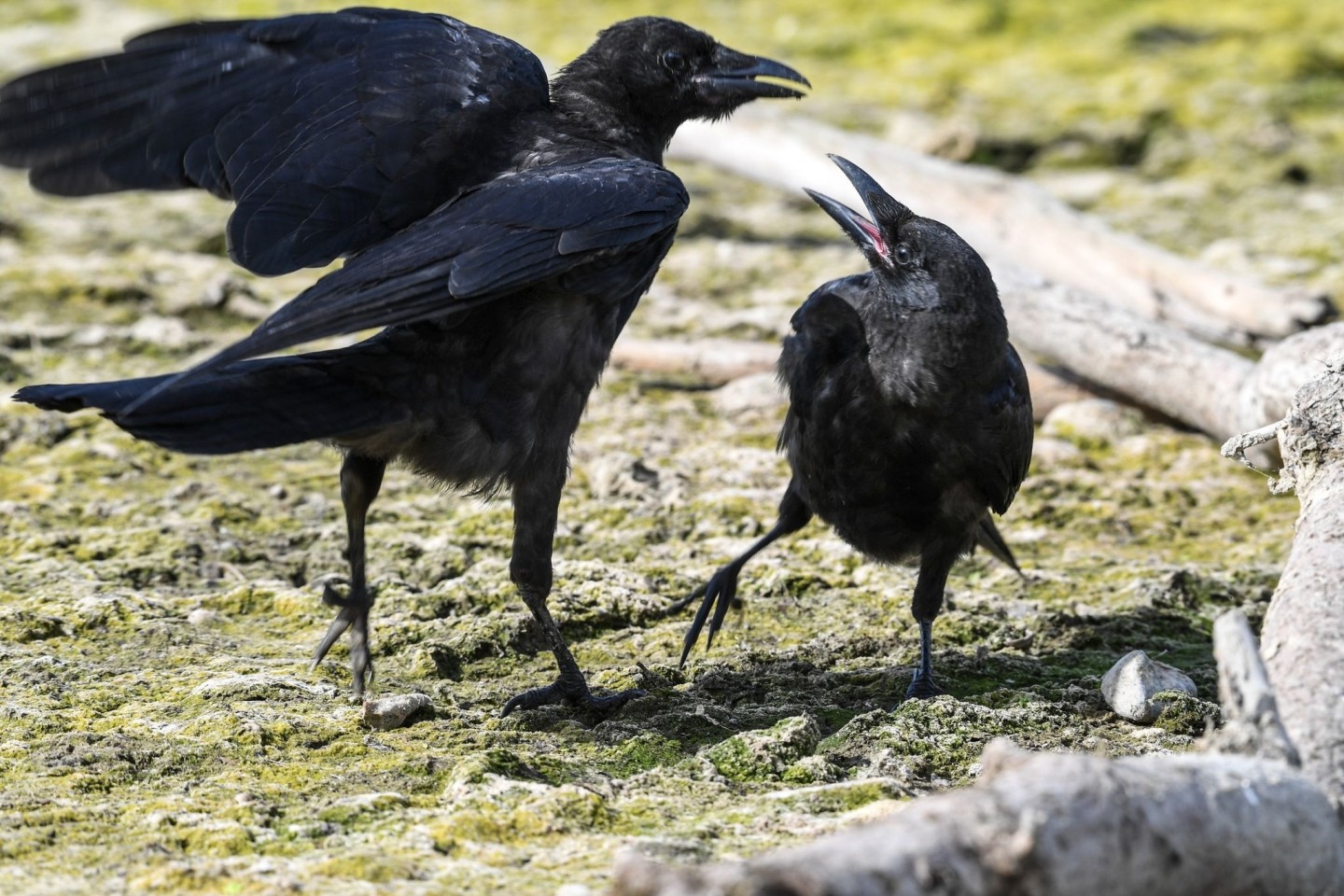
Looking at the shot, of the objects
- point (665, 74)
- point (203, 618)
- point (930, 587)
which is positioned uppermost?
point (665, 74)

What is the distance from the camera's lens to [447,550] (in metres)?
5.20

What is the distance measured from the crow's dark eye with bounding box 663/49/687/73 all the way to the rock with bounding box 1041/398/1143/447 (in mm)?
2347

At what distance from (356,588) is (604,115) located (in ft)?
5.70

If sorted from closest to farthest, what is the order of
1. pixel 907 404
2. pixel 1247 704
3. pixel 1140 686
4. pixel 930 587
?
pixel 1247 704 → pixel 1140 686 → pixel 907 404 → pixel 930 587

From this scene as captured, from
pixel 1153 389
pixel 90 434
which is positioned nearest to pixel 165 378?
pixel 90 434

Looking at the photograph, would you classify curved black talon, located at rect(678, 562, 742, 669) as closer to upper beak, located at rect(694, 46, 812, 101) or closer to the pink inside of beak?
the pink inside of beak

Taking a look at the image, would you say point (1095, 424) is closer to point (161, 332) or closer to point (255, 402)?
point (255, 402)

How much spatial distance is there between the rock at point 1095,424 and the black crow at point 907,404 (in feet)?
5.57

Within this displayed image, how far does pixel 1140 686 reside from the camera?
398 cm

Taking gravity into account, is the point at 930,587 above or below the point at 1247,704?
below

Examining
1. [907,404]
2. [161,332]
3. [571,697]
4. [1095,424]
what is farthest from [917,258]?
[161,332]

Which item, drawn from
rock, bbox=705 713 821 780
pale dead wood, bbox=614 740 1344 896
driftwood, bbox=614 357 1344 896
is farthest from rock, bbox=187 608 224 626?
pale dead wood, bbox=614 740 1344 896

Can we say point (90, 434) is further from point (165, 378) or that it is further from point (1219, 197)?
point (1219, 197)

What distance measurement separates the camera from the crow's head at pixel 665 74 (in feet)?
16.4
